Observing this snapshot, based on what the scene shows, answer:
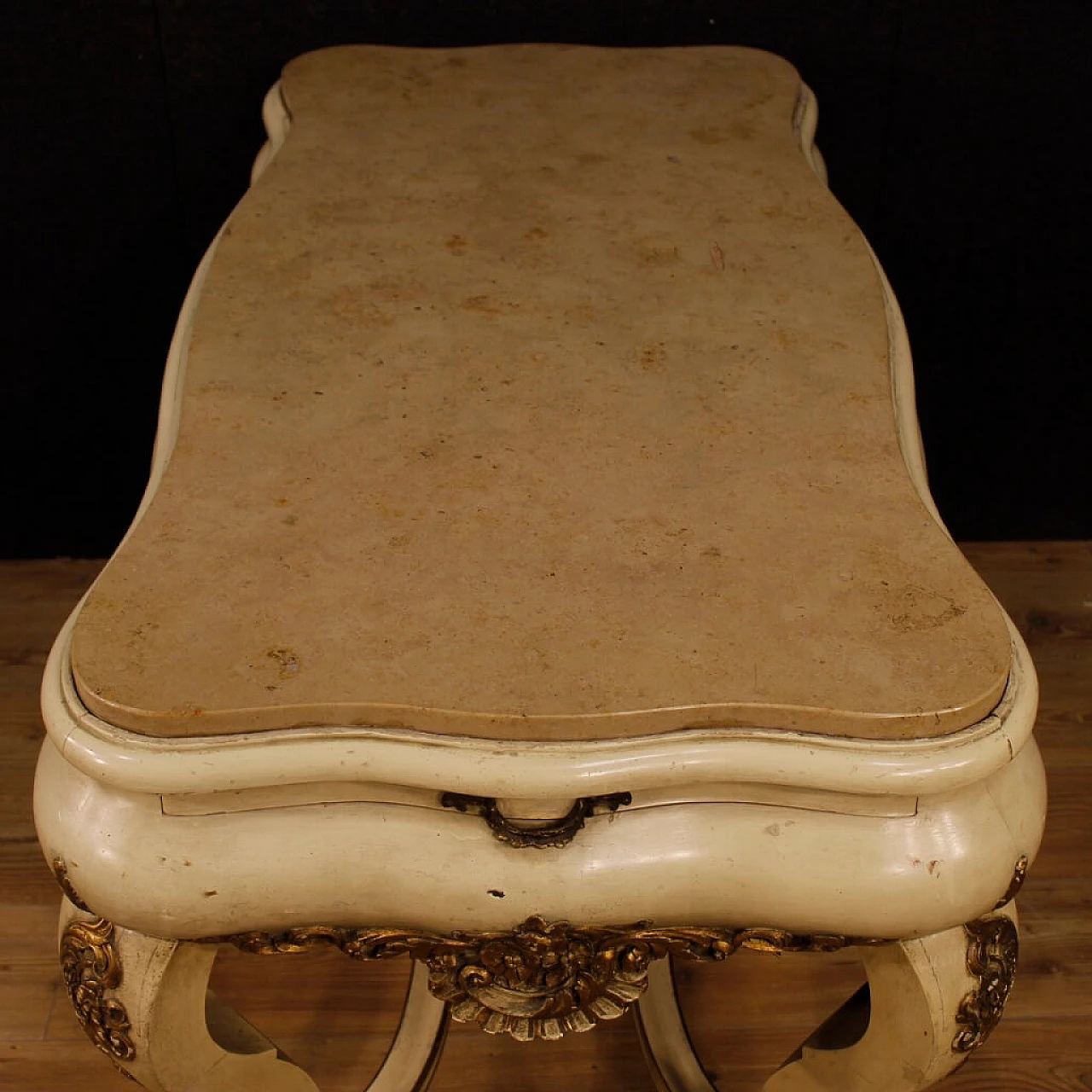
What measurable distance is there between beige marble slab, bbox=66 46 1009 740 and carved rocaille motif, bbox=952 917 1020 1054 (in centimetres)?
15

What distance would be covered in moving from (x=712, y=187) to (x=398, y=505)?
408mm

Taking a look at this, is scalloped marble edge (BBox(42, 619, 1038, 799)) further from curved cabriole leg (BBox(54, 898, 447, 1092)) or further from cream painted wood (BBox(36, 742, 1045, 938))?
curved cabriole leg (BBox(54, 898, 447, 1092))

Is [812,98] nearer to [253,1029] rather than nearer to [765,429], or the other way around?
[765,429]

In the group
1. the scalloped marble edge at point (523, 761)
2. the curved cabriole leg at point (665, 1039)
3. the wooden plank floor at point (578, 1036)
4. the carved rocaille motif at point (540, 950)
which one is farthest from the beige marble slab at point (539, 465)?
the wooden plank floor at point (578, 1036)


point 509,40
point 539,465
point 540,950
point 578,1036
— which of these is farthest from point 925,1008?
point 509,40

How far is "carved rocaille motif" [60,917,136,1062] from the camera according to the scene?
2.31ft

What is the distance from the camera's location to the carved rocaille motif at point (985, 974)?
699 millimetres

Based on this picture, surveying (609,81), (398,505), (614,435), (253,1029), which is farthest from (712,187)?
(253,1029)

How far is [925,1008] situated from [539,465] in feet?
1.10

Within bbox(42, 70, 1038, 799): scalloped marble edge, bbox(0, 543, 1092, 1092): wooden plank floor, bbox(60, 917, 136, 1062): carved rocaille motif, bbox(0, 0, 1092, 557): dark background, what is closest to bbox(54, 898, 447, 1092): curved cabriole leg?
bbox(60, 917, 136, 1062): carved rocaille motif

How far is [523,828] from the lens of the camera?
63 centimetres

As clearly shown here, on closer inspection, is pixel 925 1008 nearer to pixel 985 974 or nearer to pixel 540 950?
pixel 985 974

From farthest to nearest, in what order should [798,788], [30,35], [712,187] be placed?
[30,35] → [712,187] → [798,788]

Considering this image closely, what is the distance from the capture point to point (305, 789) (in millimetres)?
626
